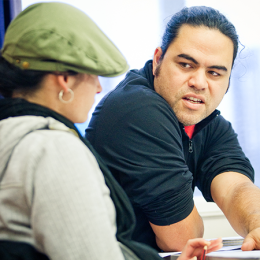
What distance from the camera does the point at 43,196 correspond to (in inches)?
18.3

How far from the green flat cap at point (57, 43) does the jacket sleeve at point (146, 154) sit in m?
0.36

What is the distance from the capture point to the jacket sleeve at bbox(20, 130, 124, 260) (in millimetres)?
459

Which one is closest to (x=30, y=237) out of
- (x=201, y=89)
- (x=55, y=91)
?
(x=55, y=91)

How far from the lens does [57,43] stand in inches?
22.2

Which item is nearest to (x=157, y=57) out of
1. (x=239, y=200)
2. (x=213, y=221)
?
(x=239, y=200)

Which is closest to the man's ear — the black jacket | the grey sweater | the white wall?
the black jacket

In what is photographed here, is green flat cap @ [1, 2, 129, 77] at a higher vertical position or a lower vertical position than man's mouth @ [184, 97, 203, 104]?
higher

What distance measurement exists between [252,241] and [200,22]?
2.69ft

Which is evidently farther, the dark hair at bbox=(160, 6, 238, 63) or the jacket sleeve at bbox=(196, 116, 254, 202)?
the jacket sleeve at bbox=(196, 116, 254, 202)

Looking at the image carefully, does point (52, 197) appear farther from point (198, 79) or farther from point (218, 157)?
point (218, 157)

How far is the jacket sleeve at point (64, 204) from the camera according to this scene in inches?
18.1

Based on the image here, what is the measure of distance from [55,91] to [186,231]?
62cm

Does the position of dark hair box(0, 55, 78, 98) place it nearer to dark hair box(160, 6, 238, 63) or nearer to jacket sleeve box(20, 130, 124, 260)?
jacket sleeve box(20, 130, 124, 260)

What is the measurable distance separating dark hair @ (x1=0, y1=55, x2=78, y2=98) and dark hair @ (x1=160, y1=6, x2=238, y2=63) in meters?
0.71
